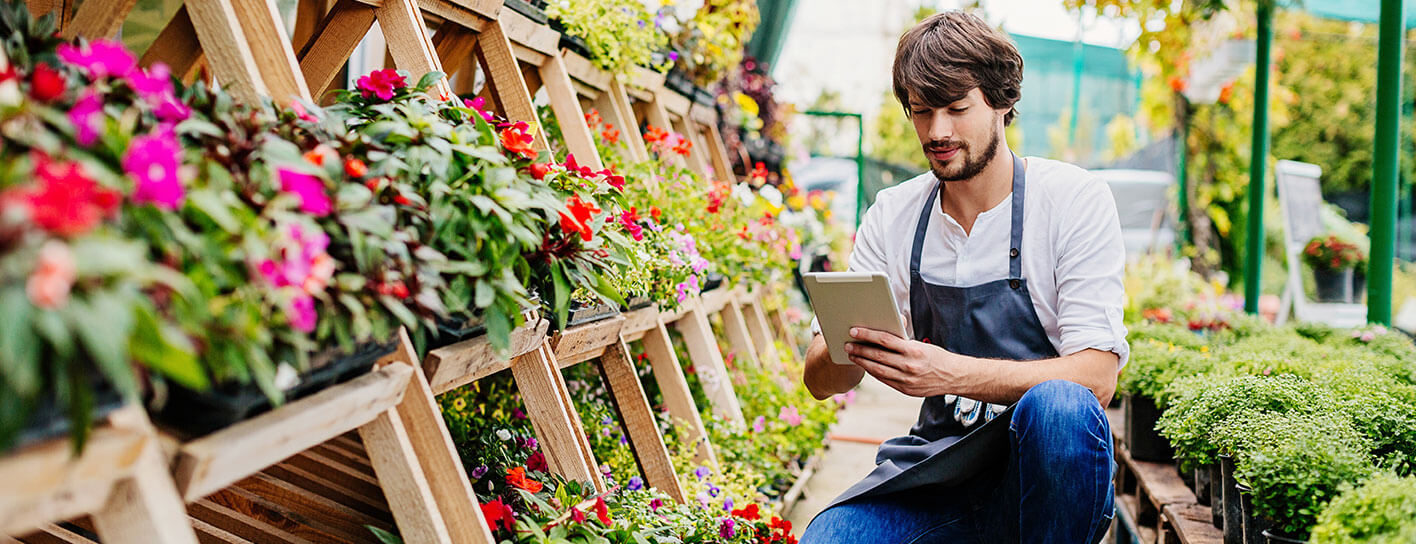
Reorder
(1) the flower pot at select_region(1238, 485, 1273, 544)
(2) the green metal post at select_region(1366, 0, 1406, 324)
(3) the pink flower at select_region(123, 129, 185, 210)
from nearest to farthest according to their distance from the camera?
1. (3) the pink flower at select_region(123, 129, 185, 210)
2. (1) the flower pot at select_region(1238, 485, 1273, 544)
3. (2) the green metal post at select_region(1366, 0, 1406, 324)

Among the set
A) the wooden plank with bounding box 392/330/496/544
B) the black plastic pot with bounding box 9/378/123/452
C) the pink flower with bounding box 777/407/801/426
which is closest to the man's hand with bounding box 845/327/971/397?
the wooden plank with bounding box 392/330/496/544

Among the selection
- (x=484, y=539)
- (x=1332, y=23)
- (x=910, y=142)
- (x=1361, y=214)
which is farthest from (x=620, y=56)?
(x=1361, y=214)

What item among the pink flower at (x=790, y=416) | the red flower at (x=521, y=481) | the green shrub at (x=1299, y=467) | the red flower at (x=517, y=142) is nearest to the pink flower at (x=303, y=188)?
the red flower at (x=517, y=142)

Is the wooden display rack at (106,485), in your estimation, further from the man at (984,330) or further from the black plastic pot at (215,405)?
the man at (984,330)

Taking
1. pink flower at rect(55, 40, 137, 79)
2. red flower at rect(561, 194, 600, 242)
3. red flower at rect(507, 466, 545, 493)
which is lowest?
red flower at rect(507, 466, 545, 493)

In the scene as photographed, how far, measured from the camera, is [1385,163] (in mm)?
3748

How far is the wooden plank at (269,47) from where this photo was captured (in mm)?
1372

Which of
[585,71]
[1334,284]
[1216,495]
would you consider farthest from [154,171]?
[1334,284]

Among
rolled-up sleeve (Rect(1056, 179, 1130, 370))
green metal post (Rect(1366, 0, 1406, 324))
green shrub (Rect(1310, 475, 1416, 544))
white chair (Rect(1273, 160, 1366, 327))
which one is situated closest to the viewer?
green shrub (Rect(1310, 475, 1416, 544))

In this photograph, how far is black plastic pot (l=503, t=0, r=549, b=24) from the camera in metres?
2.40

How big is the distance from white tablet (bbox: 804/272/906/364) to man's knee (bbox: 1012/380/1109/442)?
0.23 meters

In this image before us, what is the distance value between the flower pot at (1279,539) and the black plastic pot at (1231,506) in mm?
157

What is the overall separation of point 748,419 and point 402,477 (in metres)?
2.12

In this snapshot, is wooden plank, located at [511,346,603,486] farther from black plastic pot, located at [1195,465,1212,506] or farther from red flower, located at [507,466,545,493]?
black plastic pot, located at [1195,465,1212,506]
